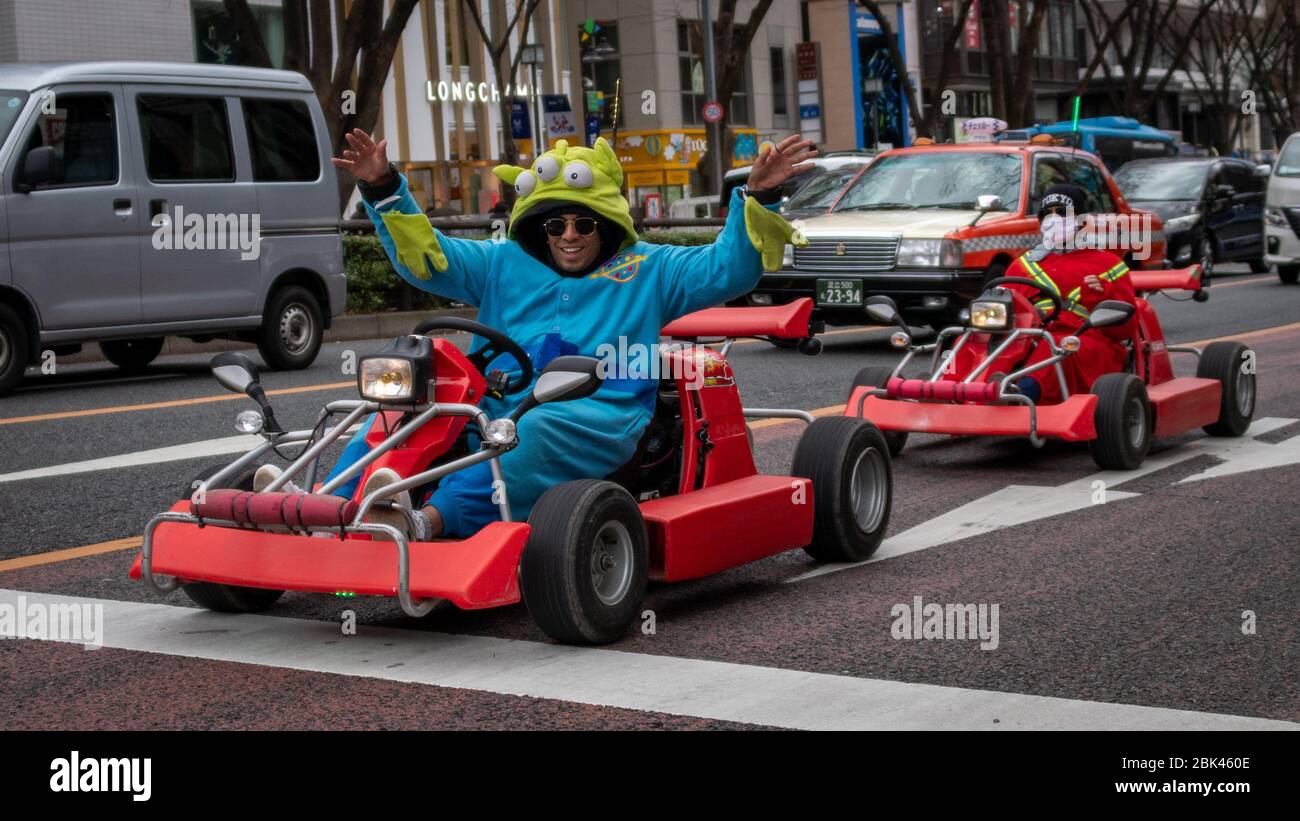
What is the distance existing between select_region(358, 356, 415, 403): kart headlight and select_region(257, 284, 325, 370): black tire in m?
8.86

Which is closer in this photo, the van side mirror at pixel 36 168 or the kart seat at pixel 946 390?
the kart seat at pixel 946 390

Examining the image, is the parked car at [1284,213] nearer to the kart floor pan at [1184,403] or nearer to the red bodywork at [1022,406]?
the red bodywork at [1022,406]

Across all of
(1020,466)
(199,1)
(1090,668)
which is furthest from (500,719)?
(199,1)

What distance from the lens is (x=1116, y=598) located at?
18.6ft

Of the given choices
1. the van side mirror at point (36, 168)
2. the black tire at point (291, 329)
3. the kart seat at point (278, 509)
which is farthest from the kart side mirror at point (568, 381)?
the black tire at point (291, 329)

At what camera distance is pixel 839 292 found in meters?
14.5

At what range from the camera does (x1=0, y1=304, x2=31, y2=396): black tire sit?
11.8 m

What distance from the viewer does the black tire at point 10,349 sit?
11.8 meters

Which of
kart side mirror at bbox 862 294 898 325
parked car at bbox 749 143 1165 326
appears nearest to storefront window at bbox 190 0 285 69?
parked car at bbox 749 143 1165 326

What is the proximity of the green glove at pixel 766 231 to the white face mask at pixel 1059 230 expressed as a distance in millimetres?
3795

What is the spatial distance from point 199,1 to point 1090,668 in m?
28.0

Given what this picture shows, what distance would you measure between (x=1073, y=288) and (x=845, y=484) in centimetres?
342

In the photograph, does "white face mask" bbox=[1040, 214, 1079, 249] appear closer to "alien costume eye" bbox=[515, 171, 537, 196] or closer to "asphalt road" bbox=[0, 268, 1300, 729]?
"asphalt road" bbox=[0, 268, 1300, 729]

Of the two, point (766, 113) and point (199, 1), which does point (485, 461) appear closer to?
point (199, 1)
